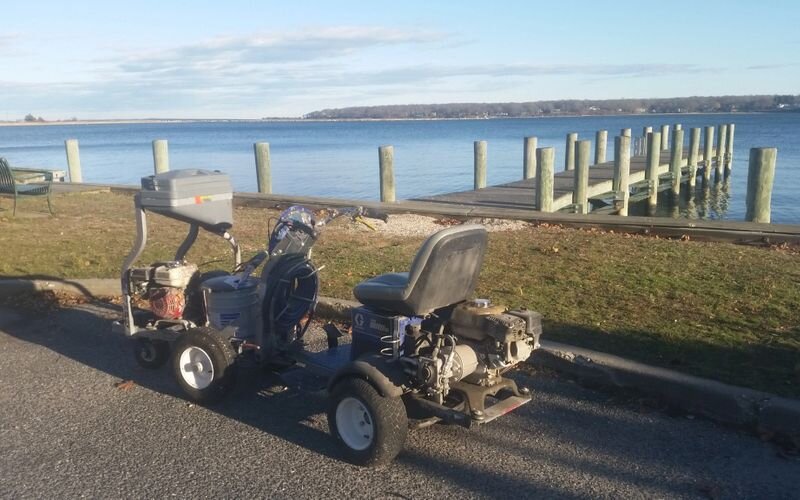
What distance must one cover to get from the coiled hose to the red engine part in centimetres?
84

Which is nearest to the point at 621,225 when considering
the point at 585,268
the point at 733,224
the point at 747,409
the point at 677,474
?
the point at 733,224

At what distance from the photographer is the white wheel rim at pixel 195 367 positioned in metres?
5.02

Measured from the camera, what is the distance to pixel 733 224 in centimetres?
998

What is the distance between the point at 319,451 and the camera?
14.4 feet

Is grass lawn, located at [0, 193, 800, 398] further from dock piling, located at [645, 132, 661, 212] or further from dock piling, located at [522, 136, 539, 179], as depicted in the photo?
dock piling, located at [645, 132, 661, 212]

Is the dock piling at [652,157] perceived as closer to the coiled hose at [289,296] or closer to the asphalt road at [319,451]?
the asphalt road at [319,451]

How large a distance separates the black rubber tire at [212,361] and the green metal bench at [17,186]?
9.00m

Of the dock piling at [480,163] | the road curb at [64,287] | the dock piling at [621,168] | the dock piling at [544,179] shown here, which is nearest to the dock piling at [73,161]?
the dock piling at [480,163]

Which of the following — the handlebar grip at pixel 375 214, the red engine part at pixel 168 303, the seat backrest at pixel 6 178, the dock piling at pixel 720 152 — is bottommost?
the dock piling at pixel 720 152

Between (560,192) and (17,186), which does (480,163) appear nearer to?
(560,192)

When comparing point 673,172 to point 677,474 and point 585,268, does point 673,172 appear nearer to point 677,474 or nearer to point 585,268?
point 585,268

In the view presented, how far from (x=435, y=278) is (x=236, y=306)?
5.44ft

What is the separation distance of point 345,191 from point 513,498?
22.1m

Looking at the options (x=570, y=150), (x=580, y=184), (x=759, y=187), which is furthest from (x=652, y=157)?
(x=759, y=187)
